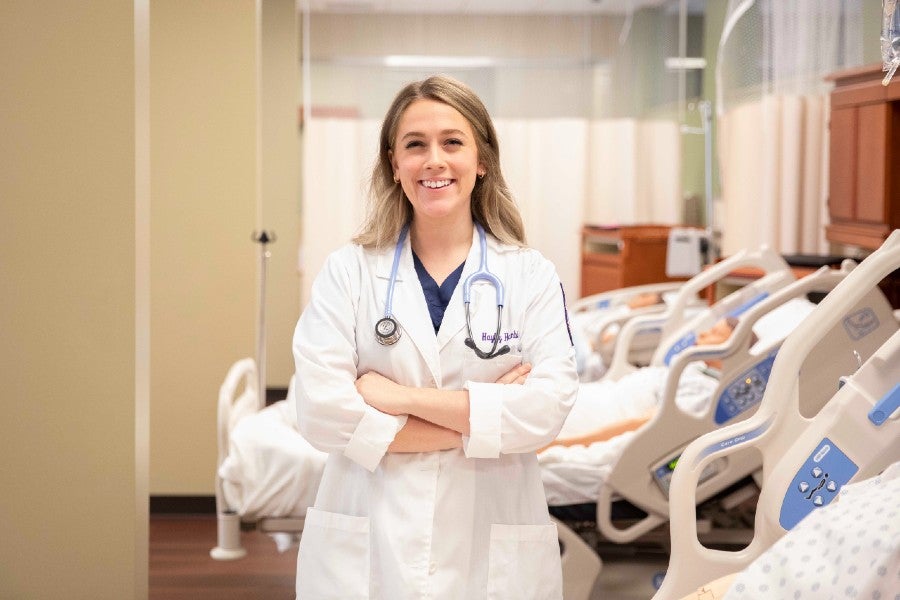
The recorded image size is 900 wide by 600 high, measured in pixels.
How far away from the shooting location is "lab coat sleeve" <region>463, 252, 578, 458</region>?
6.68 feet

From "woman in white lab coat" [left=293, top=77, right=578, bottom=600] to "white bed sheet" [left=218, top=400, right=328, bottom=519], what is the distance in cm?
136

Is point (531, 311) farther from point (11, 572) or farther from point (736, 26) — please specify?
point (736, 26)

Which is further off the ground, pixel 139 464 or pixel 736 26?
pixel 736 26

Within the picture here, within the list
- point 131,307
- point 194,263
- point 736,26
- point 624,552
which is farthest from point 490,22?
point 131,307

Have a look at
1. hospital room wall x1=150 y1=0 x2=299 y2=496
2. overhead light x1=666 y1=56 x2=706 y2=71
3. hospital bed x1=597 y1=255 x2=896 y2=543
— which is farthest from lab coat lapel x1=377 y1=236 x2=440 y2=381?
overhead light x1=666 y1=56 x2=706 y2=71

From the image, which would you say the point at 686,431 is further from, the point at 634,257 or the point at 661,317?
the point at 634,257

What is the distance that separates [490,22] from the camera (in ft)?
27.6

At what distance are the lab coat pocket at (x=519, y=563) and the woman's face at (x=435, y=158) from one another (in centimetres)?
60

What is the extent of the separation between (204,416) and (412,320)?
303 cm

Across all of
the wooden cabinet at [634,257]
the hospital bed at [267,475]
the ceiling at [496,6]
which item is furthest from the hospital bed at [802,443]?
the ceiling at [496,6]

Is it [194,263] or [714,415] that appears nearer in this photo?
[714,415]

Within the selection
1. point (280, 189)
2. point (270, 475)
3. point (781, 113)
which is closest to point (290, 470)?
point (270, 475)

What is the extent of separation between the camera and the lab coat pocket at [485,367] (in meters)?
2.14

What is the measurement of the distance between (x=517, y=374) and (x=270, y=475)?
5.21ft
